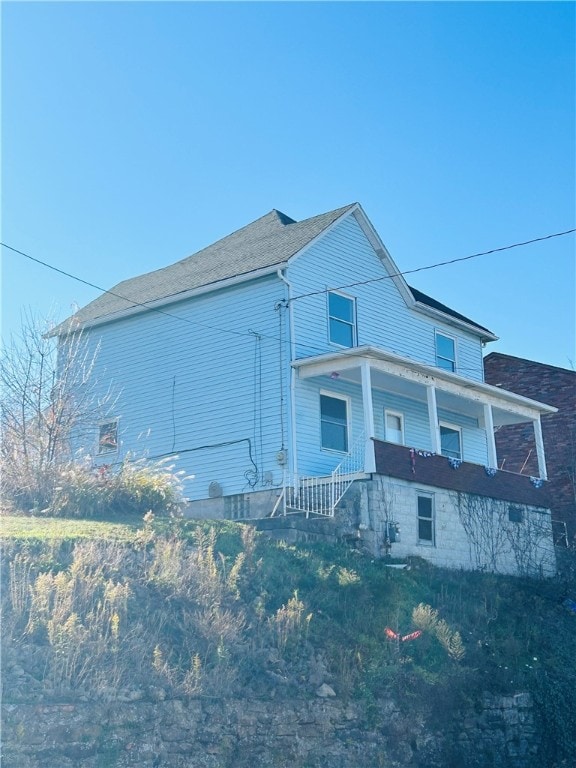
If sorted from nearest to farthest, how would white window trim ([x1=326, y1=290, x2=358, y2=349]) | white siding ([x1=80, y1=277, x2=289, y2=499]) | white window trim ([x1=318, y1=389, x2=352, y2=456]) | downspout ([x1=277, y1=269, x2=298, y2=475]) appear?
downspout ([x1=277, y1=269, x2=298, y2=475]), white siding ([x1=80, y1=277, x2=289, y2=499]), white window trim ([x1=318, y1=389, x2=352, y2=456]), white window trim ([x1=326, y1=290, x2=358, y2=349])

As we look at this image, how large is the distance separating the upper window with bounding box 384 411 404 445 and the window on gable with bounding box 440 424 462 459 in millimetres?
1749

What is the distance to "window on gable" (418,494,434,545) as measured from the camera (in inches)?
815

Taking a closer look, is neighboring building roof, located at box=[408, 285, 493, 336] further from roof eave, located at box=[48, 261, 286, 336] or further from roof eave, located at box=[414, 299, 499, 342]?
roof eave, located at box=[48, 261, 286, 336]

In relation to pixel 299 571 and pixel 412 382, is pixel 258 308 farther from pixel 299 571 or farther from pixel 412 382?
pixel 299 571

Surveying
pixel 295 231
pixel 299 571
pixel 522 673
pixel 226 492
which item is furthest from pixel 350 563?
pixel 295 231

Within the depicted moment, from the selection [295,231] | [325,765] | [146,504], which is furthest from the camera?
[295,231]

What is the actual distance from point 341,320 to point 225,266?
10.3ft

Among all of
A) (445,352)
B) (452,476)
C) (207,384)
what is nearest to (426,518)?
(452,476)

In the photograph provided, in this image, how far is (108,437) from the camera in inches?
975

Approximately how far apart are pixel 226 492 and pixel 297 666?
28.3 feet

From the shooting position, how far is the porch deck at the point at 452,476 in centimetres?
2002

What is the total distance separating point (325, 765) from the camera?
12570 millimetres

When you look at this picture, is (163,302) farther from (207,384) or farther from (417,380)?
(417,380)

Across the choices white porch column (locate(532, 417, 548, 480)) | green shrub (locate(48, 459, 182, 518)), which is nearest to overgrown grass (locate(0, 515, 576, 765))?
green shrub (locate(48, 459, 182, 518))
